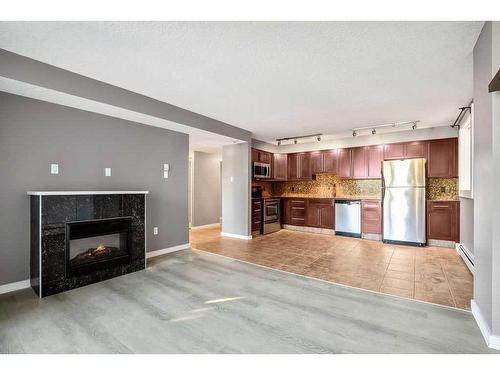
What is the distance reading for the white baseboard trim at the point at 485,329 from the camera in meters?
1.73

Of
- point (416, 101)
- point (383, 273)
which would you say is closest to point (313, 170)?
point (416, 101)

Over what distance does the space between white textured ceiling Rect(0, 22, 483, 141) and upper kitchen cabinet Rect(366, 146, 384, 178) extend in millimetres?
1766

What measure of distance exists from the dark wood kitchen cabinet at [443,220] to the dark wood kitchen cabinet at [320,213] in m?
1.99

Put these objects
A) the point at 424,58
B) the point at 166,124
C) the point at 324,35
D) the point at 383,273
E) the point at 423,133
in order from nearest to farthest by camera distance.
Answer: the point at 324,35 → the point at 424,58 → the point at 383,273 → the point at 166,124 → the point at 423,133

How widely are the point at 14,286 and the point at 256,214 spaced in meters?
4.33

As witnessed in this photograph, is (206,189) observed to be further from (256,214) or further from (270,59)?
(270,59)

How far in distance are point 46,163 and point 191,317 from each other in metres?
2.56

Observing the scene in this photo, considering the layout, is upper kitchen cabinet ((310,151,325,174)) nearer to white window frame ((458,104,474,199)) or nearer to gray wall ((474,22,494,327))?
white window frame ((458,104,474,199))

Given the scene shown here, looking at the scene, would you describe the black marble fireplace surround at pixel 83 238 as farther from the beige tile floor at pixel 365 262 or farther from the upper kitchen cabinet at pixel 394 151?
the upper kitchen cabinet at pixel 394 151

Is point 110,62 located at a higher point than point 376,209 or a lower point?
higher

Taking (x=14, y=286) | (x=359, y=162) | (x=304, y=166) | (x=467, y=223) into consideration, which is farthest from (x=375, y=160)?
(x=14, y=286)

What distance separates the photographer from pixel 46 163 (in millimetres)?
2979

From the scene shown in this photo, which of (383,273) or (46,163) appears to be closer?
(46,163)

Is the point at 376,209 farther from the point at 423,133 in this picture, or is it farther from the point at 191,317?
the point at 191,317
